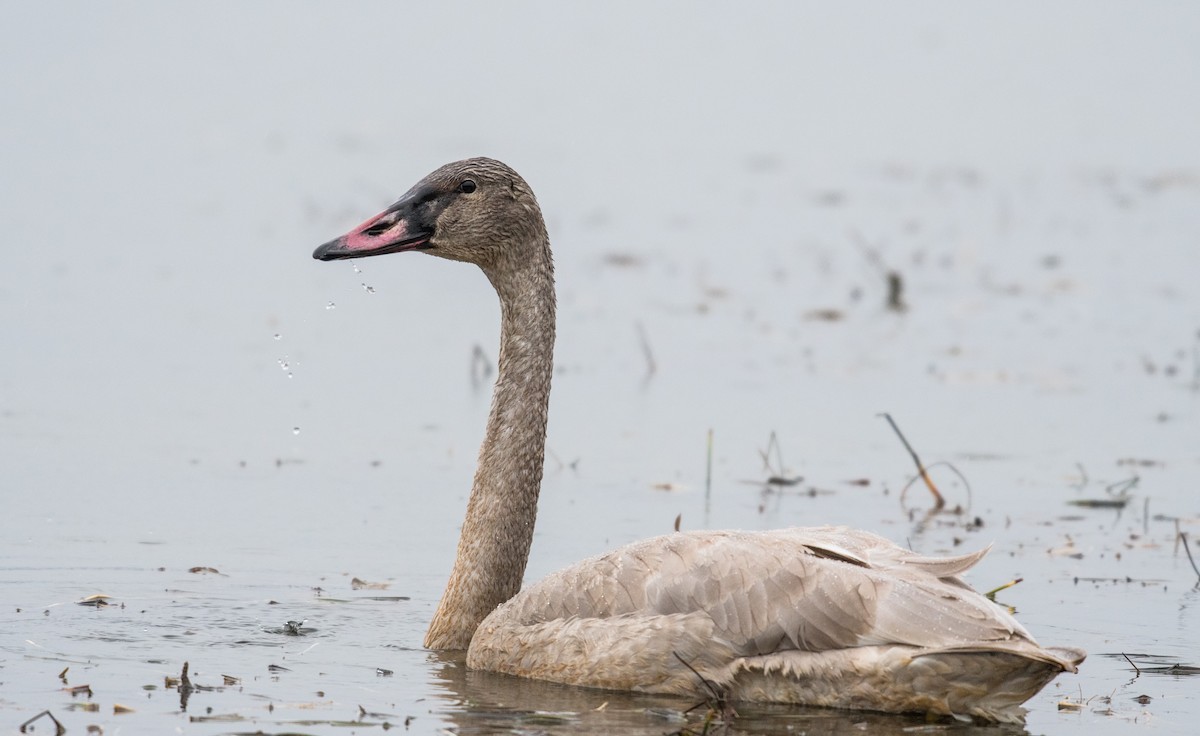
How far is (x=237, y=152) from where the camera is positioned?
977 inches

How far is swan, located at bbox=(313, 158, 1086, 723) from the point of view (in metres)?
7.50

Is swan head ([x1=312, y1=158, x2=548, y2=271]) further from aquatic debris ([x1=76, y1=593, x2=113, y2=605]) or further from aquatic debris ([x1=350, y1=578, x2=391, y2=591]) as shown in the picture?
aquatic debris ([x1=76, y1=593, x2=113, y2=605])

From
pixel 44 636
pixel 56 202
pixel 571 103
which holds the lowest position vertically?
pixel 44 636

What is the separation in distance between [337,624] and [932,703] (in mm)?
2777

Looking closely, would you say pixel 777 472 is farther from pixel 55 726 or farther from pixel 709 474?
pixel 55 726

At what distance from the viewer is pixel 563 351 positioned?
15570mm

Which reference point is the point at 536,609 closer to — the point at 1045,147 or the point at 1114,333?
the point at 1114,333

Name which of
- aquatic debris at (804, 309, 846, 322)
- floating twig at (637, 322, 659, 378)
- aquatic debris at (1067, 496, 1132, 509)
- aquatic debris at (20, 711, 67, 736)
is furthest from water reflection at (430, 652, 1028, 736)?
aquatic debris at (804, 309, 846, 322)

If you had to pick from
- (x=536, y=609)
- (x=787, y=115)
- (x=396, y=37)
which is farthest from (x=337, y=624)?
(x=396, y=37)

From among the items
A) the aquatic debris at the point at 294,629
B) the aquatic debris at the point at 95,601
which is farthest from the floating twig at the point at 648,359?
the aquatic debris at the point at 95,601

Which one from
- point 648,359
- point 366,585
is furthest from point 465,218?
point 648,359

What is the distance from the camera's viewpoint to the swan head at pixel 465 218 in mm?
9117

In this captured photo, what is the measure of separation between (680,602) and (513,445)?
5.11 feet

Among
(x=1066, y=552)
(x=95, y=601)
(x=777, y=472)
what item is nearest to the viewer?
(x=95, y=601)
